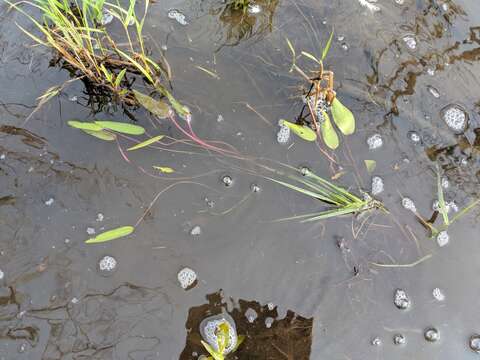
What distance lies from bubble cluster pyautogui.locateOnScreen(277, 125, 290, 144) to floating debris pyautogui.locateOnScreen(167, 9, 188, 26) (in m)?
1.00

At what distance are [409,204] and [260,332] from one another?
1097 millimetres

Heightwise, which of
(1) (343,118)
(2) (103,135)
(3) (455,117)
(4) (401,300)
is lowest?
(2) (103,135)

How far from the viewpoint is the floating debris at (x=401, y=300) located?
211cm

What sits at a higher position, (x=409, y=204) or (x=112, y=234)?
(x=409, y=204)

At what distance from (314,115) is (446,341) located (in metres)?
1.41

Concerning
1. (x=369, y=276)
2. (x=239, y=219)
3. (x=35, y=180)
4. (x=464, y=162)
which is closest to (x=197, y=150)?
(x=239, y=219)

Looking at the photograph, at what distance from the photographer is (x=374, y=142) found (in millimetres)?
2459

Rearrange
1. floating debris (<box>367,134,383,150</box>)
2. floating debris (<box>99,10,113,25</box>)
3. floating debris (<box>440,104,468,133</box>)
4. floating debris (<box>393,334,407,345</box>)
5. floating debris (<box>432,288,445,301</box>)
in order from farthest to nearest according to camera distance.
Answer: floating debris (<box>99,10,113,25</box>) < floating debris (<box>440,104,468,133</box>) < floating debris (<box>367,134,383,150</box>) < floating debris (<box>432,288,445,301</box>) < floating debris (<box>393,334,407,345</box>)

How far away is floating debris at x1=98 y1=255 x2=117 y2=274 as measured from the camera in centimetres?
210

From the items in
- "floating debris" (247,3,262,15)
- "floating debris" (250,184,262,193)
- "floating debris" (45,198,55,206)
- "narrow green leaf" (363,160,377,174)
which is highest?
"floating debris" (247,3,262,15)

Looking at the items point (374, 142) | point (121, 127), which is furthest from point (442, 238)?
point (121, 127)

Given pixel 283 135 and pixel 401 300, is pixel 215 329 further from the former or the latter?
pixel 283 135

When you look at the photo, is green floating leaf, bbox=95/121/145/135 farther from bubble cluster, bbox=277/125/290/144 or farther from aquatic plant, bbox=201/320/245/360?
aquatic plant, bbox=201/320/245/360

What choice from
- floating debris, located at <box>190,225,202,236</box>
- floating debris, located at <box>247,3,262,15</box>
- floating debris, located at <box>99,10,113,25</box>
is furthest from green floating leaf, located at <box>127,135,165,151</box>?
floating debris, located at <box>247,3,262,15</box>
